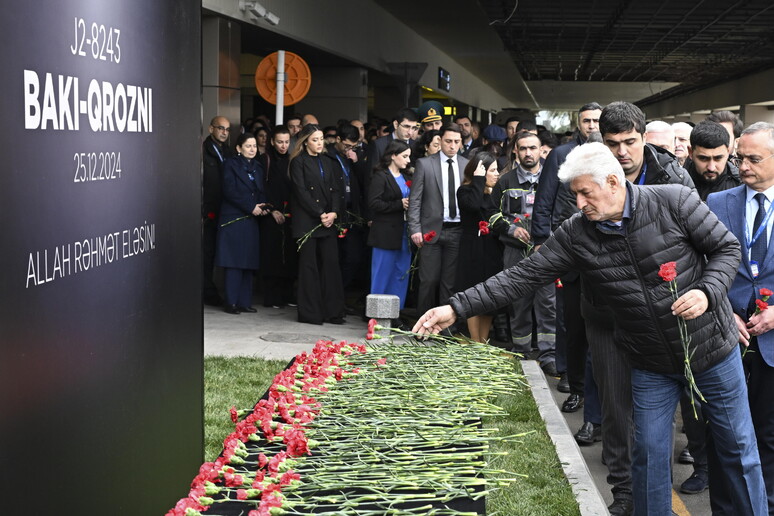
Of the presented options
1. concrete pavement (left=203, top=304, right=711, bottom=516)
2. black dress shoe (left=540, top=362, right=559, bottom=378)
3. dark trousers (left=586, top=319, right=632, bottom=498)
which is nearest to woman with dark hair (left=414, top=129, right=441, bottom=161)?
concrete pavement (left=203, top=304, right=711, bottom=516)

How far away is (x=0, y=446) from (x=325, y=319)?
30.8 ft

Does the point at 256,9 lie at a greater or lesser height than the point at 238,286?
greater

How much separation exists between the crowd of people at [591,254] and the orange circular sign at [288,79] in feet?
2.37

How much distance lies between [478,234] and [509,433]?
3875 mm

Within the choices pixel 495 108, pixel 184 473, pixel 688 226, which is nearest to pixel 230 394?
pixel 184 473

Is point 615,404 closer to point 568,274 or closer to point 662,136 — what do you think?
point 568,274

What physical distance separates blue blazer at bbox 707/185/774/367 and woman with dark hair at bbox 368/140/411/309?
19.7 feet

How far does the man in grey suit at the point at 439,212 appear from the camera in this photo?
10.8 m

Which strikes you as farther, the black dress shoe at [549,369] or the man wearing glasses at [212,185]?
the man wearing glasses at [212,185]

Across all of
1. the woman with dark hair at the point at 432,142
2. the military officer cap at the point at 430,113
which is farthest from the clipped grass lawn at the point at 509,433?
the military officer cap at the point at 430,113

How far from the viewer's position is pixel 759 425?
5.58m

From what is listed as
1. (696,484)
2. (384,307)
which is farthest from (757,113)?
(696,484)

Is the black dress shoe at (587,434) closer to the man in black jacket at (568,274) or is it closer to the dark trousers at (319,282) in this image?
the man in black jacket at (568,274)

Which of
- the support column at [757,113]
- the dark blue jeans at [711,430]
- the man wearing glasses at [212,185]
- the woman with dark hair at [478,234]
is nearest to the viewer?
the dark blue jeans at [711,430]
